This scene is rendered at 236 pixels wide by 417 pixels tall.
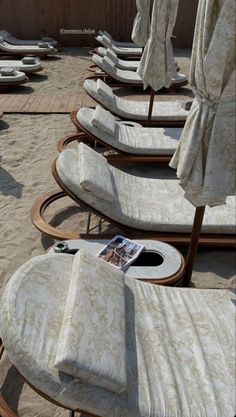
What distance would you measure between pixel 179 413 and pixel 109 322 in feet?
2.09

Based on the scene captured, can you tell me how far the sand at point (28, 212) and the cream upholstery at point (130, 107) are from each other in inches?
41.1

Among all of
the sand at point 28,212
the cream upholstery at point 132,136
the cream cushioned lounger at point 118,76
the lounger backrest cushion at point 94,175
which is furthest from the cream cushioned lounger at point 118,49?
the lounger backrest cushion at point 94,175

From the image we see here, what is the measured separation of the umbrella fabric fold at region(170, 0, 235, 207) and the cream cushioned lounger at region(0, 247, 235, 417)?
35.3 inches

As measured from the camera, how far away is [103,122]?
202 inches

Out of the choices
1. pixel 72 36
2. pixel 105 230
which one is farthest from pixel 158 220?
pixel 72 36

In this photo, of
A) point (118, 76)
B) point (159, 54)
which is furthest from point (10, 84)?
point (159, 54)

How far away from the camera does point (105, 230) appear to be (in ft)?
14.0

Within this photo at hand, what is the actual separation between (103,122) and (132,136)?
61 cm

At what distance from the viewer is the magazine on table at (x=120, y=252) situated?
10.2ft

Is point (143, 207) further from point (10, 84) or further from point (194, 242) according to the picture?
point (10, 84)

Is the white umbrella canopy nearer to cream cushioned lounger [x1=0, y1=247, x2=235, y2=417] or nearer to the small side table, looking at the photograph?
the small side table

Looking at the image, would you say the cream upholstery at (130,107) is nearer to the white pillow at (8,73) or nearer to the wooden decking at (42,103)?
the wooden decking at (42,103)

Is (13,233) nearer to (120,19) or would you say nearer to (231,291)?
(231,291)

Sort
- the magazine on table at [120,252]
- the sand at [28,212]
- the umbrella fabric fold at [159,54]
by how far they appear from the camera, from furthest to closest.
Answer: the umbrella fabric fold at [159,54] → the magazine on table at [120,252] → the sand at [28,212]
